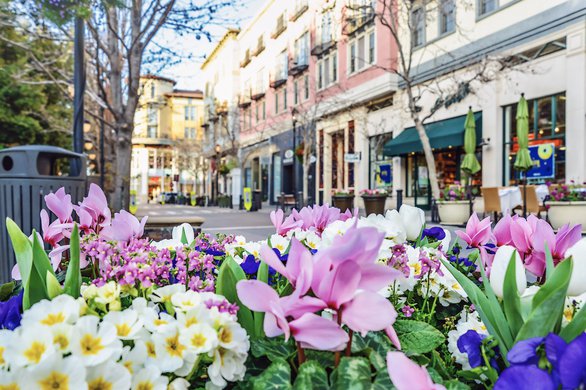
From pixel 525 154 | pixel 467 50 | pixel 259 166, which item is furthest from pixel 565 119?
pixel 259 166

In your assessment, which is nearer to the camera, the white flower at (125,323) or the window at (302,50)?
the white flower at (125,323)

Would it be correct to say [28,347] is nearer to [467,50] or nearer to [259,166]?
[467,50]

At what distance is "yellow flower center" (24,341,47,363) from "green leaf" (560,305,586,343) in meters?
0.88

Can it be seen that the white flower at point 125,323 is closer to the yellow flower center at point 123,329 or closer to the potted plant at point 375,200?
the yellow flower center at point 123,329

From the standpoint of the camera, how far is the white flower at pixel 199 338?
2.54 feet

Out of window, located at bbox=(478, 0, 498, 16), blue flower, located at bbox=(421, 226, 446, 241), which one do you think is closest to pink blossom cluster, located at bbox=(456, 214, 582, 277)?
blue flower, located at bbox=(421, 226, 446, 241)

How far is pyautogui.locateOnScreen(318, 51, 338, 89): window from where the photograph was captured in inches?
1069

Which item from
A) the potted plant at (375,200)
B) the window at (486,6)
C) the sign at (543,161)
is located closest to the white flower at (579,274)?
the potted plant at (375,200)

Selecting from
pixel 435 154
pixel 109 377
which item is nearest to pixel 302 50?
pixel 435 154

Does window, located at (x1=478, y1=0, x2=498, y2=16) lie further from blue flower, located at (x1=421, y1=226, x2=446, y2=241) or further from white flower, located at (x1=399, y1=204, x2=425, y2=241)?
white flower, located at (x1=399, y1=204, x2=425, y2=241)

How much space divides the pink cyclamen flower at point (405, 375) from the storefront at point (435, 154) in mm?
16909

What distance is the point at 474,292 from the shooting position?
103 centimetres

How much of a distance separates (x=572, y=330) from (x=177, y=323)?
2.34 ft

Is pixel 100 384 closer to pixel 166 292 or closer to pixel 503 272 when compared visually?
pixel 166 292
